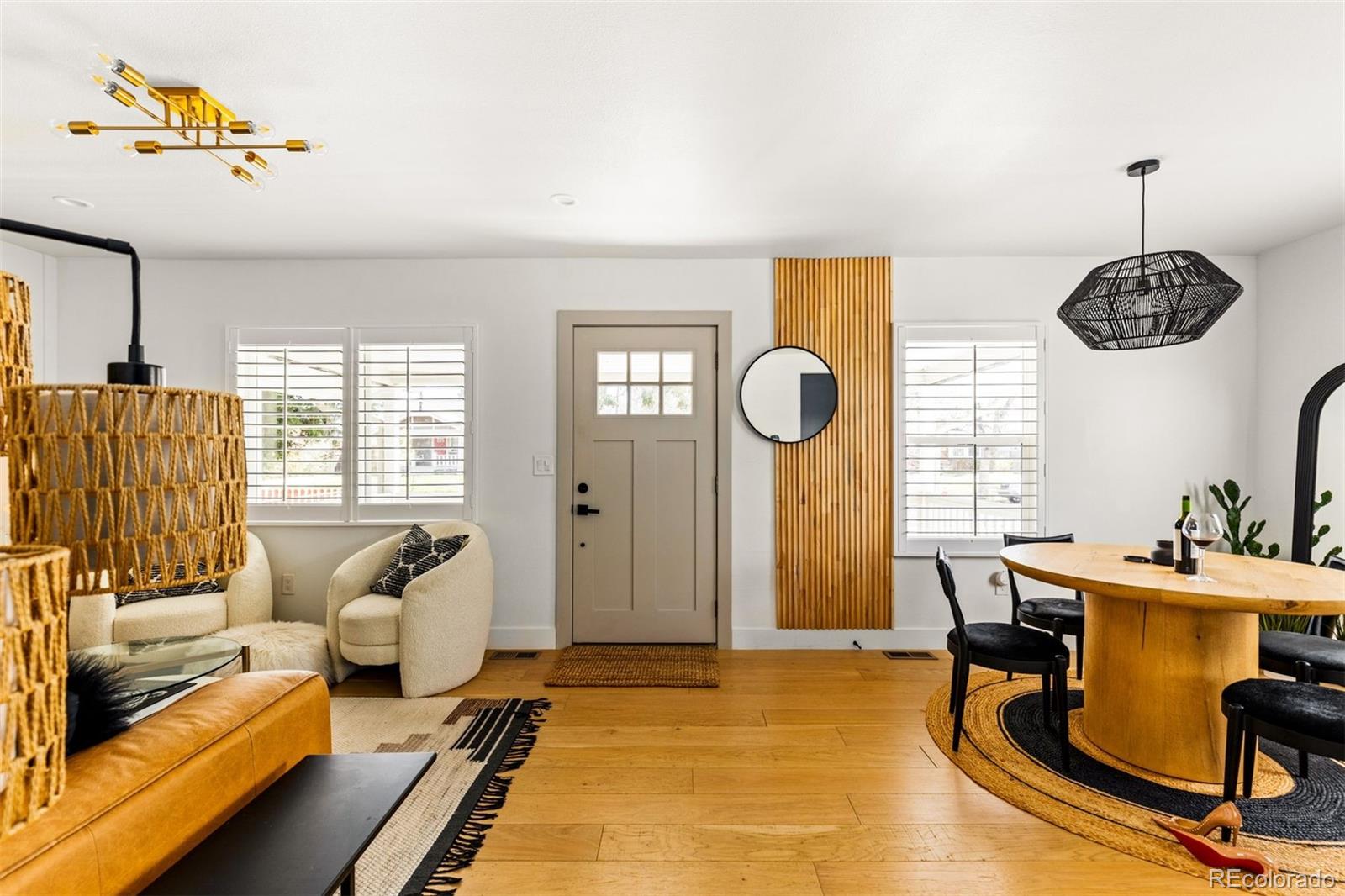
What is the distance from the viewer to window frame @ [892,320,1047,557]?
418 centimetres

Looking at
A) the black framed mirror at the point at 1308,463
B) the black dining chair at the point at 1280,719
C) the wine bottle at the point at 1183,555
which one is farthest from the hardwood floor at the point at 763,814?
the black framed mirror at the point at 1308,463

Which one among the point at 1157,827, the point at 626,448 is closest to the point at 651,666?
the point at 626,448

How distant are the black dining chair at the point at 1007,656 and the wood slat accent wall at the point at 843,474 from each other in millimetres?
1239

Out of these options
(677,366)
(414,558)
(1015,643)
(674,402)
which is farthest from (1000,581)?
(414,558)

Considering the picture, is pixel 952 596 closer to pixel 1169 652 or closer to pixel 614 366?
pixel 1169 652

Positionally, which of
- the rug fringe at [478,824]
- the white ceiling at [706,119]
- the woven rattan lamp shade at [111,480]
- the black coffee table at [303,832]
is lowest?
the rug fringe at [478,824]

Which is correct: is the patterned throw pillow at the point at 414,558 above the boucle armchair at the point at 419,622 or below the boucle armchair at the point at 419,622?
above

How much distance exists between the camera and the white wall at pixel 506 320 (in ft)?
13.8

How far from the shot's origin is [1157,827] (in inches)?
86.1

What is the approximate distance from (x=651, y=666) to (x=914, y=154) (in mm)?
2974

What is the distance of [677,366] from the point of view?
4.24 metres

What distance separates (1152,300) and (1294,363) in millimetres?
2149

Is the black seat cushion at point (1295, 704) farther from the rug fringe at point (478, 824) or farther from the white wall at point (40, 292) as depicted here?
the white wall at point (40, 292)

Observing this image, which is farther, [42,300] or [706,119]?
[42,300]
